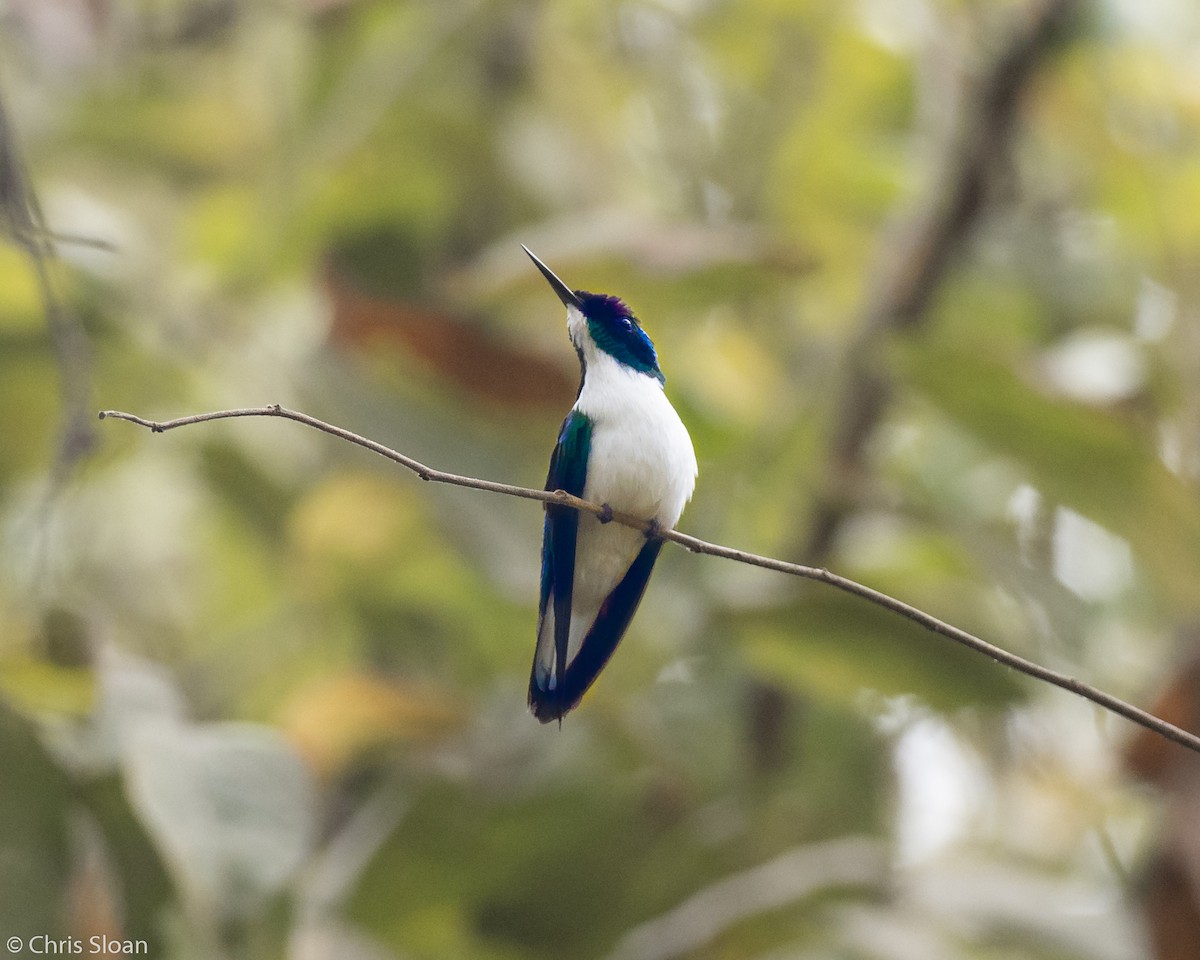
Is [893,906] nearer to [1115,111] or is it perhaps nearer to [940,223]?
[940,223]

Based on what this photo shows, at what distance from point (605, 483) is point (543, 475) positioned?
0.95m

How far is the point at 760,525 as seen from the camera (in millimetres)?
2646

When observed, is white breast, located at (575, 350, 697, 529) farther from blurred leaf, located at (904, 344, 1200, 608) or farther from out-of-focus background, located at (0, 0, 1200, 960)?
blurred leaf, located at (904, 344, 1200, 608)

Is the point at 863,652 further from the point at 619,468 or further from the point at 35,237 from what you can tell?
the point at 35,237

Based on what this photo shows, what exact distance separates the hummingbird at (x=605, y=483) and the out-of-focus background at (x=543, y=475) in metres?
0.35

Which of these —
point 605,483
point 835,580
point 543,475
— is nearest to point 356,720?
point 543,475

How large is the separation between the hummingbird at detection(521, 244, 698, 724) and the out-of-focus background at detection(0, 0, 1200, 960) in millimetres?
352

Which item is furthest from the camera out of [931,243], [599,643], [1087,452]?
[931,243]

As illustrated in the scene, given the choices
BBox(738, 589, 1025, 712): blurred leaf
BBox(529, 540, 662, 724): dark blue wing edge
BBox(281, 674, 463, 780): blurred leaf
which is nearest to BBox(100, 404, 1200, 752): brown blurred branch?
BBox(529, 540, 662, 724): dark blue wing edge

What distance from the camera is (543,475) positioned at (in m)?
2.27

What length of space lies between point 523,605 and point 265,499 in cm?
77

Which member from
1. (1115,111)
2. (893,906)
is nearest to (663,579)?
(893,906)

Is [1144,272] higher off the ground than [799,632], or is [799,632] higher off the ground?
[1144,272]

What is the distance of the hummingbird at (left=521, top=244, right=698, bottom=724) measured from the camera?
122 centimetres
